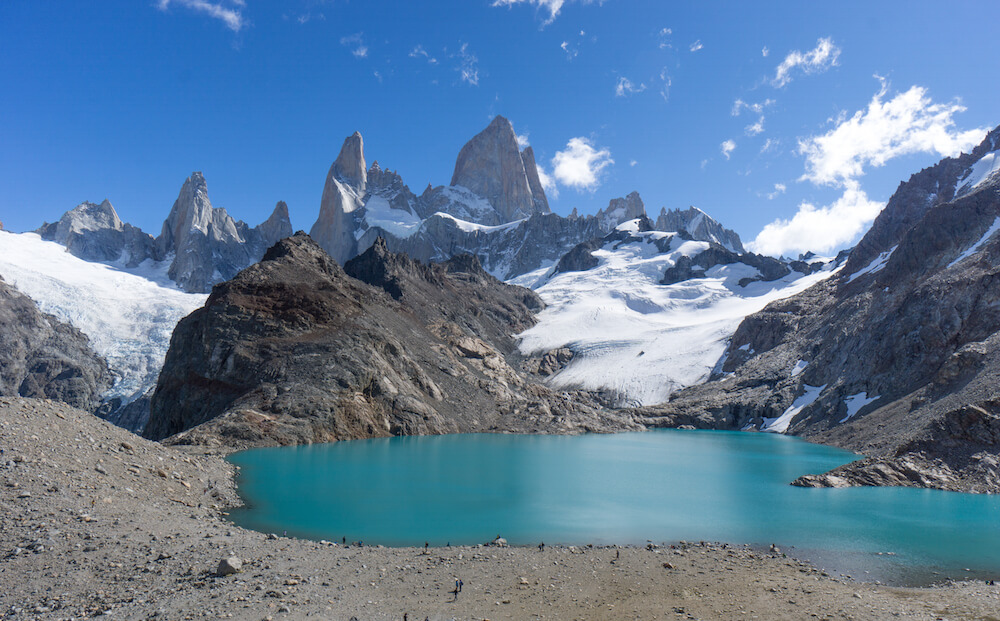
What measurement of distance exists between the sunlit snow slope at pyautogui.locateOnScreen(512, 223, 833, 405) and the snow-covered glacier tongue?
218 feet

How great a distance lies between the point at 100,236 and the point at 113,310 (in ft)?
227

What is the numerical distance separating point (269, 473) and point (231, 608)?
857 inches

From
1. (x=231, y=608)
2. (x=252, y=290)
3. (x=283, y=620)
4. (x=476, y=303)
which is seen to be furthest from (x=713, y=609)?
(x=476, y=303)

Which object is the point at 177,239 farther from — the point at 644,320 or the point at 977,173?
the point at 977,173

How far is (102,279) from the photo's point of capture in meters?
135

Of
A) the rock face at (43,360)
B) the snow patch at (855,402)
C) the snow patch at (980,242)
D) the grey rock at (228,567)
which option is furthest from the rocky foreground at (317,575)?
the rock face at (43,360)

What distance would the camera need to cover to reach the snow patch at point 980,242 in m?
66.8

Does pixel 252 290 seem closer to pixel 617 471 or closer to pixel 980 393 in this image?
pixel 617 471

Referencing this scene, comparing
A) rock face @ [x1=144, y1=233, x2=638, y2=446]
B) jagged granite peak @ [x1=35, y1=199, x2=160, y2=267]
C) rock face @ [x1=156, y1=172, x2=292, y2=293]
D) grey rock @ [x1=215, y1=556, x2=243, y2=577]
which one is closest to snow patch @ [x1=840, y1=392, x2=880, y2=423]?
rock face @ [x1=144, y1=233, x2=638, y2=446]

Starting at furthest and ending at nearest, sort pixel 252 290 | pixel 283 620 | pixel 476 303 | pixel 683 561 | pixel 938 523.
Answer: pixel 476 303 < pixel 252 290 < pixel 938 523 < pixel 683 561 < pixel 283 620

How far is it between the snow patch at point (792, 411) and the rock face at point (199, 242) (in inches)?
5722

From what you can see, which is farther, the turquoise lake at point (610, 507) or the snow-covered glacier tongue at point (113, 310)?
the snow-covered glacier tongue at point (113, 310)

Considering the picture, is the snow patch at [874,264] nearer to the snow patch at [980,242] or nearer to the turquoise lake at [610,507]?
the snow patch at [980,242]

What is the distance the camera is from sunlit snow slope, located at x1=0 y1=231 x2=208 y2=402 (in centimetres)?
10094
